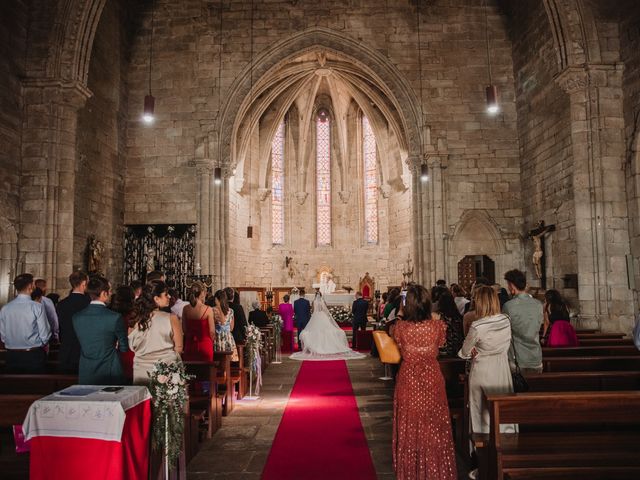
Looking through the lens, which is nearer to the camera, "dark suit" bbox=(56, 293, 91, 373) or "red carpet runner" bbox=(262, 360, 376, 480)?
"red carpet runner" bbox=(262, 360, 376, 480)

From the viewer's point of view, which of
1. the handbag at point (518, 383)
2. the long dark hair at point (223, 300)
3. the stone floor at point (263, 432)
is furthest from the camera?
the long dark hair at point (223, 300)

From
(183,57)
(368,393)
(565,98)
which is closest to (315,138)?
(183,57)

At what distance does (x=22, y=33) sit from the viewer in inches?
449

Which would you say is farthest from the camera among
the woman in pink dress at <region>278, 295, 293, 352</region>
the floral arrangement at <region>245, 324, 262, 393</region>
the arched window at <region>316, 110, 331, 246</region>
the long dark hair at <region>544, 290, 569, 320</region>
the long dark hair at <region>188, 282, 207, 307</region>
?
the arched window at <region>316, 110, 331, 246</region>

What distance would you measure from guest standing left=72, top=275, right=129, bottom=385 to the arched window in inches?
804

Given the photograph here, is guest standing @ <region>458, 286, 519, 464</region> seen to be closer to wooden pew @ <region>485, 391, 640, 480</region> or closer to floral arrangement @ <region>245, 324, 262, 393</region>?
wooden pew @ <region>485, 391, 640, 480</region>

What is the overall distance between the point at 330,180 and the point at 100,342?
2102 cm

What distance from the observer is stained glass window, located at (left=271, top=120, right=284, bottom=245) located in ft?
78.2

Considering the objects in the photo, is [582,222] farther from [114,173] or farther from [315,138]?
[315,138]

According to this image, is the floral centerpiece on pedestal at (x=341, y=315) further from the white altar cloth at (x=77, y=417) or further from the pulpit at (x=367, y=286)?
Answer: the white altar cloth at (x=77, y=417)

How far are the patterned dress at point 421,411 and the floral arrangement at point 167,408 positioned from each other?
1.55 metres

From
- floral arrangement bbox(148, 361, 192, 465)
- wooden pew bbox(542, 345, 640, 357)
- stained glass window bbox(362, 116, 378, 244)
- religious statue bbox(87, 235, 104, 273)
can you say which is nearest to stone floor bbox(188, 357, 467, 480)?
Result: floral arrangement bbox(148, 361, 192, 465)

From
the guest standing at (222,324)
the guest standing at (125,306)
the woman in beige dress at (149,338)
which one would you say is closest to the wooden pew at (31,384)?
the guest standing at (125,306)

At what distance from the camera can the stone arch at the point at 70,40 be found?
11.5m
